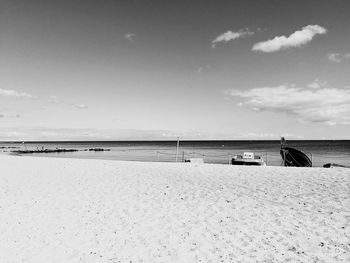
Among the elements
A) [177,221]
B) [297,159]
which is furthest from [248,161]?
[177,221]

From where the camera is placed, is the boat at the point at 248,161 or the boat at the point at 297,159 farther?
the boat at the point at 297,159

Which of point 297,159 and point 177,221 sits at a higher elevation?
point 297,159

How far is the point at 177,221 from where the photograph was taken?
820 centimetres

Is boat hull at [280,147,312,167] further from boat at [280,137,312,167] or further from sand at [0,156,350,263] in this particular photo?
sand at [0,156,350,263]

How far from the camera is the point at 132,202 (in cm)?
1031

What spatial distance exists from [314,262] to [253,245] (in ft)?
4.38

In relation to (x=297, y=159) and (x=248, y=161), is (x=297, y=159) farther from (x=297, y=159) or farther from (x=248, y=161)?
(x=248, y=161)

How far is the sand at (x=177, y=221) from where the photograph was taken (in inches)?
245

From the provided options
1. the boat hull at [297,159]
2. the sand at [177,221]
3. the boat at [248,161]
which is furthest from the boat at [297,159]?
the sand at [177,221]

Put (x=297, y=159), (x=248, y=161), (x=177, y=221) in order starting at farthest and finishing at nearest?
1. (x=297, y=159)
2. (x=248, y=161)
3. (x=177, y=221)

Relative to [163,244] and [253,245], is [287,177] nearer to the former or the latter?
[253,245]

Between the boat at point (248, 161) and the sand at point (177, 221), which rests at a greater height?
the boat at point (248, 161)

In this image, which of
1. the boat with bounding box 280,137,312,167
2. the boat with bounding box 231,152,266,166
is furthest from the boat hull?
the boat with bounding box 231,152,266,166

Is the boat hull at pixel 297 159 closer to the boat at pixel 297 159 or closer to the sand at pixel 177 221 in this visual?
the boat at pixel 297 159
